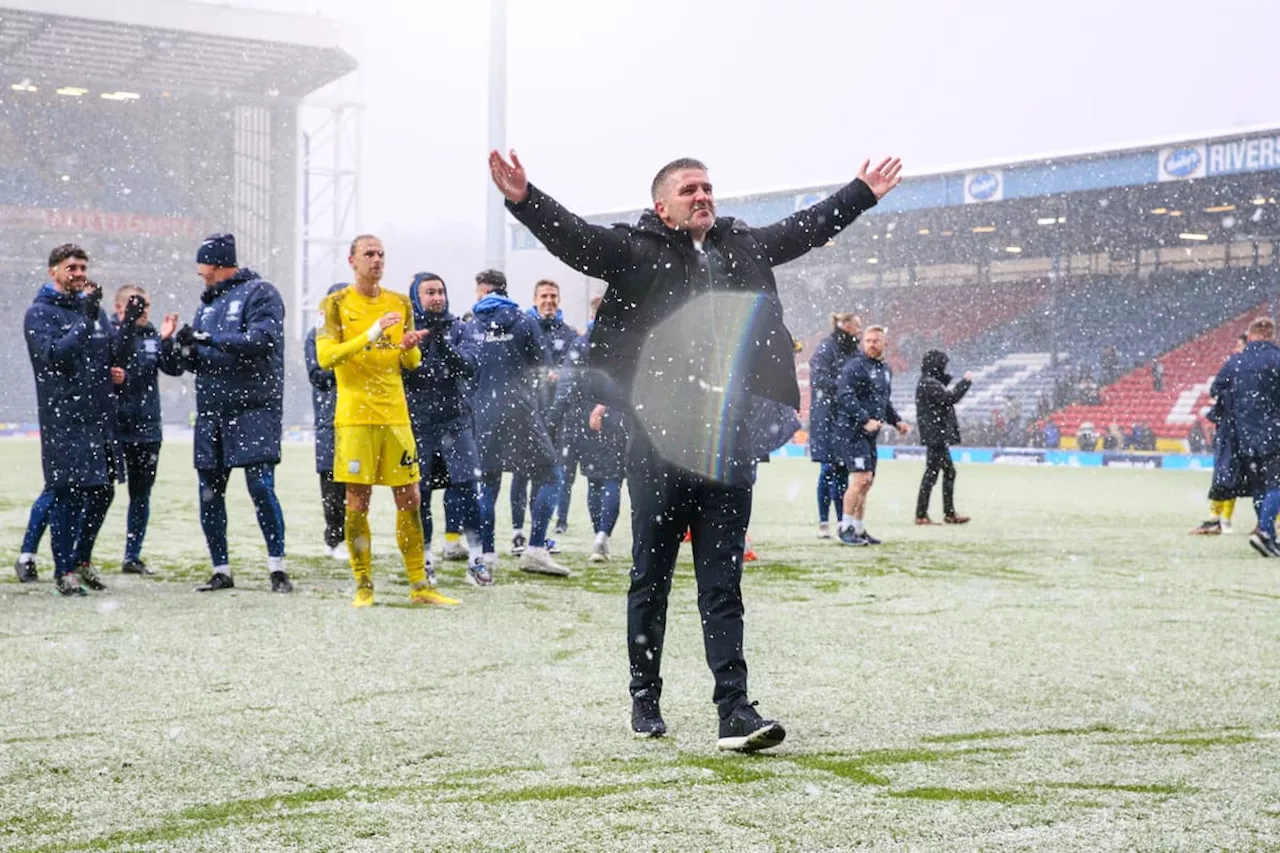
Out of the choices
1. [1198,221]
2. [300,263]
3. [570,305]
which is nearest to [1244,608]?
[1198,221]

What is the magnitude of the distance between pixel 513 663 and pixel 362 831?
2.13m

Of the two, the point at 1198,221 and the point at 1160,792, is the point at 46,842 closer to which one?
the point at 1160,792

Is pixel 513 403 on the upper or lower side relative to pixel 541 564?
upper

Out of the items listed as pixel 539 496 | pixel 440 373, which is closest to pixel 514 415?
pixel 539 496

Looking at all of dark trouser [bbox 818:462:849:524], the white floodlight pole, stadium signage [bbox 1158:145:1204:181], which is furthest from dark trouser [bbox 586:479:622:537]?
stadium signage [bbox 1158:145:1204:181]

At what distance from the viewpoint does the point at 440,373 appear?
7328 mm

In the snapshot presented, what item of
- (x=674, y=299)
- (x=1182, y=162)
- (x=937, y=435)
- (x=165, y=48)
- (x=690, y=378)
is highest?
(x=165, y=48)

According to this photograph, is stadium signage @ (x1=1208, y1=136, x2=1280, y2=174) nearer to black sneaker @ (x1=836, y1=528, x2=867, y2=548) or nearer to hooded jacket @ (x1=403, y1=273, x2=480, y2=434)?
black sneaker @ (x1=836, y1=528, x2=867, y2=548)

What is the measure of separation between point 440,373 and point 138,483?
72.3 inches

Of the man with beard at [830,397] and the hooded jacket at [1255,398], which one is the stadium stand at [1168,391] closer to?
the hooded jacket at [1255,398]

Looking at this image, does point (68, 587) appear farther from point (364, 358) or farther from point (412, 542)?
point (364, 358)

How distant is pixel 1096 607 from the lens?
675 cm

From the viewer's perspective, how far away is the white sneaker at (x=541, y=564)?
309 inches

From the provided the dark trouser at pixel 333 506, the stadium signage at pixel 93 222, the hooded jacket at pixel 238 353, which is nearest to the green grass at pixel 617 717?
the dark trouser at pixel 333 506
